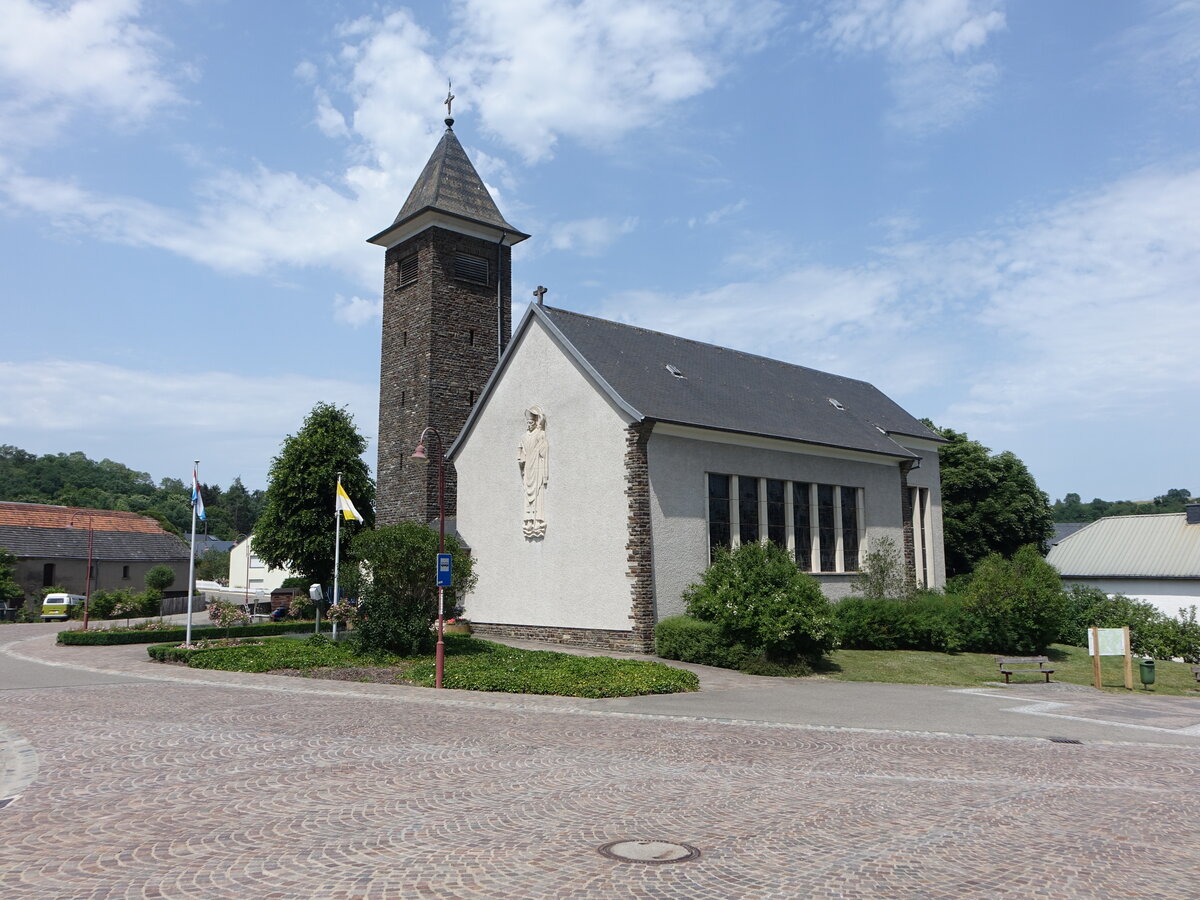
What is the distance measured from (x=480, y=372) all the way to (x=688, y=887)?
30456 millimetres

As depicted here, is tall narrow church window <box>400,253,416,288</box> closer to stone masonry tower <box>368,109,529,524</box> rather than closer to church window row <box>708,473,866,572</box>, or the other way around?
stone masonry tower <box>368,109,529,524</box>

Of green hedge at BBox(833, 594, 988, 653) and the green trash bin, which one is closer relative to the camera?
the green trash bin

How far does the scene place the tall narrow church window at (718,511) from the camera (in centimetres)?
2523

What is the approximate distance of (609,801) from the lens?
822 centimetres

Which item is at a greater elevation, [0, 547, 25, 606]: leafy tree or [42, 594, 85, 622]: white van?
[0, 547, 25, 606]: leafy tree

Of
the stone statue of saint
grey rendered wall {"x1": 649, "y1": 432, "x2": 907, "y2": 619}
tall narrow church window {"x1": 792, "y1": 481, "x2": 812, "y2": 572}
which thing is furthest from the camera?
tall narrow church window {"x1": 792, "y1": 481, "x2": 812, "y2": 572}

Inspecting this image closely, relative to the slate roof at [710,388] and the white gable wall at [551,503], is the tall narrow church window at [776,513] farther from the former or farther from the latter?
the white gable wall at [551,503]

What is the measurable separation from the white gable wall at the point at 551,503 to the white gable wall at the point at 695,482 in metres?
1.00

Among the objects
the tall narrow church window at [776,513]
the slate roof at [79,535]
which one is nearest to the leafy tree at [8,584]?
the slate roof at [79,535]

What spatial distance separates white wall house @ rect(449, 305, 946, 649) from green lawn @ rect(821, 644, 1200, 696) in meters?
4.57

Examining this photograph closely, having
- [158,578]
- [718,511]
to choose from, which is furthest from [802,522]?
[158,578]

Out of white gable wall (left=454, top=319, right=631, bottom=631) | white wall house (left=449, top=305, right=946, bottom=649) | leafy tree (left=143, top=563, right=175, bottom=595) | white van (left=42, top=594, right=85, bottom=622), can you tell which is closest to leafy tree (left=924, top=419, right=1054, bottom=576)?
white wall house (left=449, top=305, right=946, bottom=649)

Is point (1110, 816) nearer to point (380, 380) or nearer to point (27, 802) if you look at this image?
point (27, 802)

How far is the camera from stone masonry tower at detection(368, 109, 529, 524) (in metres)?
33.8
